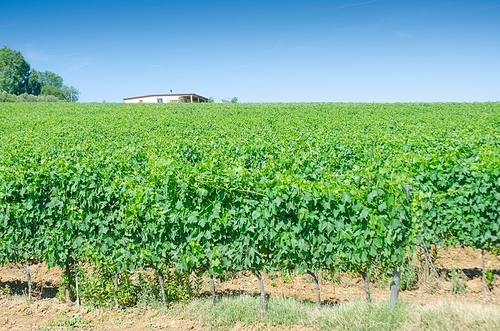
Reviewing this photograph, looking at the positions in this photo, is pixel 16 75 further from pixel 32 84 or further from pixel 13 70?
pixel 32 84

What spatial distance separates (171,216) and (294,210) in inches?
75.5

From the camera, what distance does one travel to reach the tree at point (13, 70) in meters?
116

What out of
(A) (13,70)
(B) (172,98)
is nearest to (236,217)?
(B) (172,98)

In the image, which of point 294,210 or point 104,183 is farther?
point 104,183

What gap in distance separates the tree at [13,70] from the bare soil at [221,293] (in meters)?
125

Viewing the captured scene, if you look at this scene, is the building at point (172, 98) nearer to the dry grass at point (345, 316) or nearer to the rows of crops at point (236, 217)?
the rows of crops at point (236, 217)

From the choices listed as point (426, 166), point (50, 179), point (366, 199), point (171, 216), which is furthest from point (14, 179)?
point (426, 166)

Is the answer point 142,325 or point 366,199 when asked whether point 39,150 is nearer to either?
point 142,325

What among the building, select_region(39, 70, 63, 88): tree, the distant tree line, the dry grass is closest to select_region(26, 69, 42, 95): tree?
the distant tree line

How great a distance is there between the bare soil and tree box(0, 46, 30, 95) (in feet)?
409

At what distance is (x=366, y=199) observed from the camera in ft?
20.5

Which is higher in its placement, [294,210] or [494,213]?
[294,210]

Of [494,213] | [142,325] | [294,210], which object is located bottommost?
[142,325]

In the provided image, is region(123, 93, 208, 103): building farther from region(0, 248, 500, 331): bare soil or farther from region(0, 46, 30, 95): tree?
region(0, 248, 500, 331): bare soil
